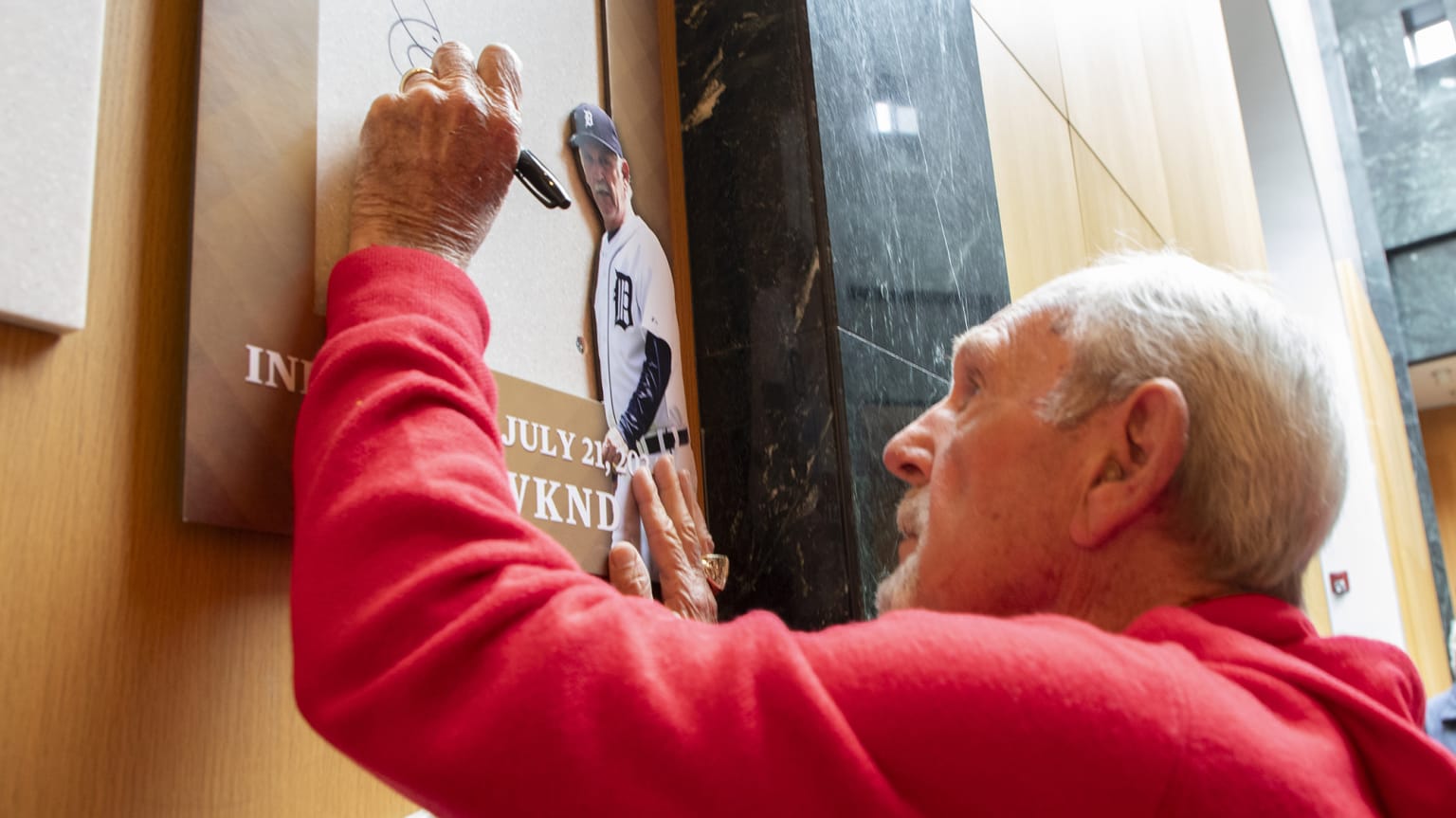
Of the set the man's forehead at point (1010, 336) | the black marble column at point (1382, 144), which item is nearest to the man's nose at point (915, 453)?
the man's forehead at point (1010, 336)

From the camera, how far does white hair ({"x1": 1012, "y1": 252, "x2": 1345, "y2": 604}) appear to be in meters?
0.90

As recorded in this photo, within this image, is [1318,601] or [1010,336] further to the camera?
[1318,601]

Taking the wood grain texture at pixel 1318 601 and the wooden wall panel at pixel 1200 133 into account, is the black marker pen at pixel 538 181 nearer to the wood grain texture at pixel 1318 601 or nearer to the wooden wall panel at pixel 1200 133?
the wooden wall panel at pixel 1200 133

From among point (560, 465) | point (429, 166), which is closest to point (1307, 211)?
point (560, 465)

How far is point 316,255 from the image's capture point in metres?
0.96

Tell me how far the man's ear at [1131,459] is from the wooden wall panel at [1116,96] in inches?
97.9

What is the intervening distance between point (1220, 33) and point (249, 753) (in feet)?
20.5

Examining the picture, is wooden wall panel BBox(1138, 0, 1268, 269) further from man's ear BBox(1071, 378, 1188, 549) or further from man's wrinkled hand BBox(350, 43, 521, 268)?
man's wrinkled hand BBox(350, 43, 521, 268)

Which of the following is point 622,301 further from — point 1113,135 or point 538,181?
point 1113,135

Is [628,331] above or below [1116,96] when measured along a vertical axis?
below

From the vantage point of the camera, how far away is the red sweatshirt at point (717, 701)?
64 cm

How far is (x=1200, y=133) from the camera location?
5043mm

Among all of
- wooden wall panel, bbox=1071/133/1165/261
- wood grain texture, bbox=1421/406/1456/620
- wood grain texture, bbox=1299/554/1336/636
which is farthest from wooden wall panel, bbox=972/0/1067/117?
wood grain texture, bbox=1421/406/1456/620
